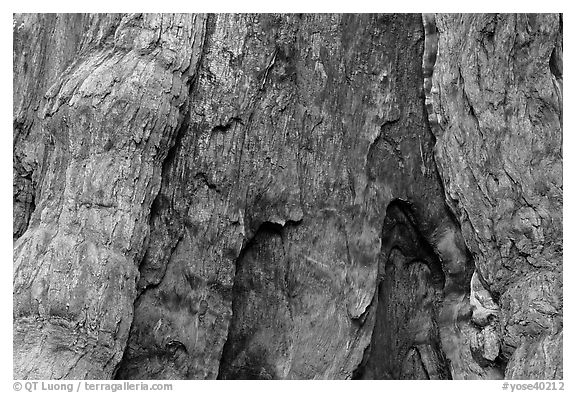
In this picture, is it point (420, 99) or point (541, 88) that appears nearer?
point (541, 88)

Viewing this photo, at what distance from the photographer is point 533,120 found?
5.66m

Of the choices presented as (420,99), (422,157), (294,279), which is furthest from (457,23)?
(294,279)

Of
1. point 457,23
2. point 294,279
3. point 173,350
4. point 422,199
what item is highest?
point 457,23

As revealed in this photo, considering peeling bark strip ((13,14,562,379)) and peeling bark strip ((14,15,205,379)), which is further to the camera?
peeling bark strip ((13,14,562,379))

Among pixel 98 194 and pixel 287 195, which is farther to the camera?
pixel 287 195

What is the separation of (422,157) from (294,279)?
4.65ft

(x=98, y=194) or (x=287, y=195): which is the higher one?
(x=287, y=195)

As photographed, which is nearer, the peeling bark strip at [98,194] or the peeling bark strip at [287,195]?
the peeling bark strip at [98,194]

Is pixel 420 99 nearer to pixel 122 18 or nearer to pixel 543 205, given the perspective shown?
pixel 543 205

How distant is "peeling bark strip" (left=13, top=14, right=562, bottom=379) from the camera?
5.54m

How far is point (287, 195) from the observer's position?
602 centimetres

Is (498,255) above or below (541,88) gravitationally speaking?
below

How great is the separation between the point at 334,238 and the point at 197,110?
146 centimetres

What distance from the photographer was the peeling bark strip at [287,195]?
18.2 feet
